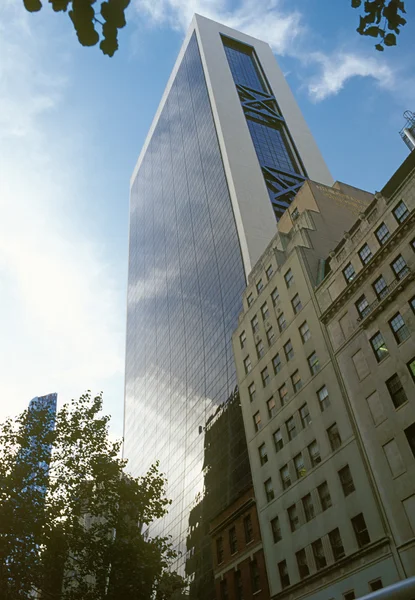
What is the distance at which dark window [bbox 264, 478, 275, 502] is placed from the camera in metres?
46.8

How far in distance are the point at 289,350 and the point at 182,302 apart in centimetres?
8209

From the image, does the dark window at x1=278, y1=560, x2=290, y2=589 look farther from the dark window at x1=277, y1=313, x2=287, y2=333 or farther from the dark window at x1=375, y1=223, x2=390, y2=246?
the dark window at x1=375, y1=223, x2=390, y2=246

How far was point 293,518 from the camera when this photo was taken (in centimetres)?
4269

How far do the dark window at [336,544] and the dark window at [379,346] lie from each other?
12718 millimetres

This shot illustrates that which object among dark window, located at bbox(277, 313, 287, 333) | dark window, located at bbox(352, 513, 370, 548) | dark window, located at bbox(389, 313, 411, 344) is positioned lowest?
dark window, located at bbox(352, 513, 370, 548)

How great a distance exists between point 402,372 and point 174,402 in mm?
82877

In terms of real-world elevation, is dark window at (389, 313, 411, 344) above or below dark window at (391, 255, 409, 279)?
below

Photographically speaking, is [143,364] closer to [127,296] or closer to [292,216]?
[127,296]

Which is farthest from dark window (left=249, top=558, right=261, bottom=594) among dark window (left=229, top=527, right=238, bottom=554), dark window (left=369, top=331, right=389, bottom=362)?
dark window (left=369, top=331, right=389, bottom=362)

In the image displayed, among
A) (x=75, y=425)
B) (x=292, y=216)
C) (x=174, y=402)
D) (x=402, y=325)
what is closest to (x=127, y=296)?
(x=174, y=402)

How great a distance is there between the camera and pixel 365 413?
37.3 m

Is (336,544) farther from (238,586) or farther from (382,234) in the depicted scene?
(382,234)

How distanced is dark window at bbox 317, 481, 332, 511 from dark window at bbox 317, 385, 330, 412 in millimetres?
5879

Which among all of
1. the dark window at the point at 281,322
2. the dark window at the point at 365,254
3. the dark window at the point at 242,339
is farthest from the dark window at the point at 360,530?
the dark window at the point at 242,339
